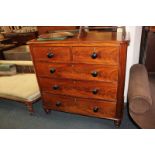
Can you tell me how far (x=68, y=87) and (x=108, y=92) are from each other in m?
0.44

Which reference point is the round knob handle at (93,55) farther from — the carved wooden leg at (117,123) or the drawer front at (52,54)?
the carved wooden leg at (117,123)

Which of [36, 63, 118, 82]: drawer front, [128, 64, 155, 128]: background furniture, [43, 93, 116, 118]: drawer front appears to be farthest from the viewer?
[43, 93, 116, 118]: drawer front

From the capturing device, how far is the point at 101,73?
58.1 inches

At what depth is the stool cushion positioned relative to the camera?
2011 millimetres

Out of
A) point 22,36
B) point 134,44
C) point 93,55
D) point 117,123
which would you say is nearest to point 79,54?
point 93,55

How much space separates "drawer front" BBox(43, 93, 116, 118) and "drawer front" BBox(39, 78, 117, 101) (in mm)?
72

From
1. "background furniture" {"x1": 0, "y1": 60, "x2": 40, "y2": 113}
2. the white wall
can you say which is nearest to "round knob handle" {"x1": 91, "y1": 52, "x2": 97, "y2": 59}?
the white wall

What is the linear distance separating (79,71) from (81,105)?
444mm

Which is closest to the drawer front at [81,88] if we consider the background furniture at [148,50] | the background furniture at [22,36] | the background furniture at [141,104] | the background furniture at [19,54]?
the background furniture at [141,104]

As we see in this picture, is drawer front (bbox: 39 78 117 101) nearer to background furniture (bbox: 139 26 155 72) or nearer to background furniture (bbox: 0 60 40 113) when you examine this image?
background furniture (bbox: 0 60 40 113)

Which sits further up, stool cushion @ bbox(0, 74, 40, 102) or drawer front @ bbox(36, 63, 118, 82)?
drawer front @ bbox(36, 63, 118, 82)

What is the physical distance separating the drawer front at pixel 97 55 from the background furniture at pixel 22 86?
91 centimetres
